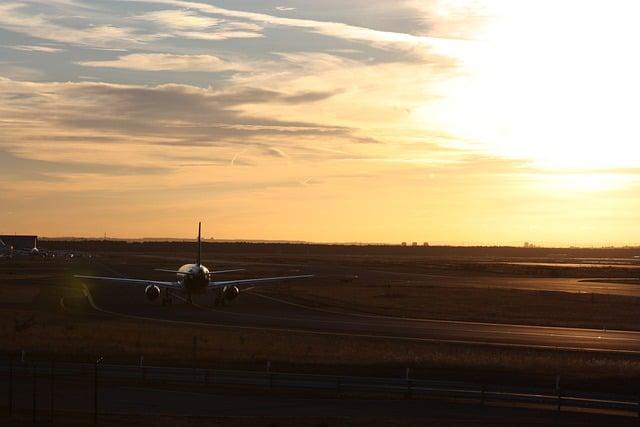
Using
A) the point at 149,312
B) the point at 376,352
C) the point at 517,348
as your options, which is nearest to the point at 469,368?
the point at 376,352

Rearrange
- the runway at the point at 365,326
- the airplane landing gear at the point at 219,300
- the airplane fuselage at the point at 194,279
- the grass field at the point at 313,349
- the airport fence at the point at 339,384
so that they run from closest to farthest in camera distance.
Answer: the airport fence at the point at 339,384, the grass field at the point at 313,349, the runway at the point at 365,326, the airplane fuselage at the point at 194,279, the airplane landing gear at the point at 219,300

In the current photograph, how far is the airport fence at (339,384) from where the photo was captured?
125 ft

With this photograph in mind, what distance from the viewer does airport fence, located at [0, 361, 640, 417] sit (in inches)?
1500

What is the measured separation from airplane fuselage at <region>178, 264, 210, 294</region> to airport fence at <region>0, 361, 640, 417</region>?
1661 inches

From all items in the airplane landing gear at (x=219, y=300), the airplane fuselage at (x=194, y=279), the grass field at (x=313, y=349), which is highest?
the airplane fuselage at (x=194, y=279)

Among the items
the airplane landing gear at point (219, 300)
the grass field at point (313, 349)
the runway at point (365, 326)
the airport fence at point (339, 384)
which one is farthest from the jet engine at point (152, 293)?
the airport fence at point (339, 384)

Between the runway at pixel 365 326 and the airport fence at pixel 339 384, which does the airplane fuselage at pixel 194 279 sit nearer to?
the runway at pixel 365 326

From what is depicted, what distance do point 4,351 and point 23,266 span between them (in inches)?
5008

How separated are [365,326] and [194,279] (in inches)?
934

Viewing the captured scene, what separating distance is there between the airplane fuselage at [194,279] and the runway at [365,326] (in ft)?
5.92

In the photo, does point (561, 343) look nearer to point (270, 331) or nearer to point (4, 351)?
point (270, 331)

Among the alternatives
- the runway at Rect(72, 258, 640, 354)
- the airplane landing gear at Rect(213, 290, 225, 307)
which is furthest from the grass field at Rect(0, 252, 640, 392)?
the airplane landing gear at Rect(213, 290, 225, 307)

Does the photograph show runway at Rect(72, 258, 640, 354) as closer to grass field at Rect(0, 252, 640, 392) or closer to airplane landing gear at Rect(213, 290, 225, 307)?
airplane landing gear at Rect(213, 290, 225, 307)

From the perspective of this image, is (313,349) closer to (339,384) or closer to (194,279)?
(339,384)
